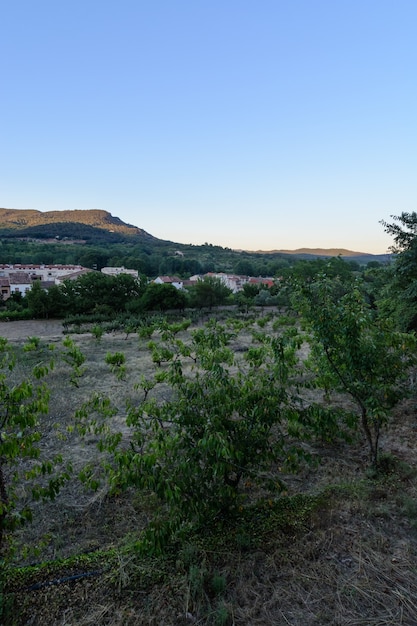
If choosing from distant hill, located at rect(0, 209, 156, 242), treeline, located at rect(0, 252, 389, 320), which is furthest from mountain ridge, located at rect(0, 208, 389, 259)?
treeline, located at rect(0, 252, 389, 320)

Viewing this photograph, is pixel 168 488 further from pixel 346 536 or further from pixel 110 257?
pixel 110 257

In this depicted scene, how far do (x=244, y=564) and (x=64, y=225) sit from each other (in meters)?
165

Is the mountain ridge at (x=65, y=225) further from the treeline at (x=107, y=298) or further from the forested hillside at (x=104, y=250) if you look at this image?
the treeline at (x=107, y=298)

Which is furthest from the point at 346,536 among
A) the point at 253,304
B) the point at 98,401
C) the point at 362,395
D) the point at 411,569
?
the point at 253,304

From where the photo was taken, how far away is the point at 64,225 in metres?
149

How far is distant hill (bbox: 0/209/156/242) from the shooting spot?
442 feet

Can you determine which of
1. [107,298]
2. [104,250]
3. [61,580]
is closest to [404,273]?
[61,580]

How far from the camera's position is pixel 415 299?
834 cm

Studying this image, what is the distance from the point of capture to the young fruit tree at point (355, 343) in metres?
4.22

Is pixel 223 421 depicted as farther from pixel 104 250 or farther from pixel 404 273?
pixel 104 250

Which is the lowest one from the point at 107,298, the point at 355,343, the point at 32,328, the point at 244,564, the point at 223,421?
the point at 32,328

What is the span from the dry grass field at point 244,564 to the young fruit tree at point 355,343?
3.72 feet

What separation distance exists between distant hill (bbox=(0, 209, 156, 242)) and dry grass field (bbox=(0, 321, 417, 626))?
138928mm

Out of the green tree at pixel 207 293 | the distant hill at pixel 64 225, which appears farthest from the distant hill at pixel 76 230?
the green tree at pixel 207 293
